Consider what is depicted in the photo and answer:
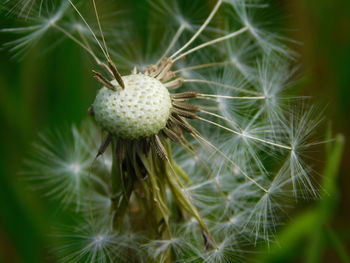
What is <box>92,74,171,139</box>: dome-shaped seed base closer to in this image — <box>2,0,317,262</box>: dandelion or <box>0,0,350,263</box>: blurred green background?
<box>2,0,317,262</box>: dandelion

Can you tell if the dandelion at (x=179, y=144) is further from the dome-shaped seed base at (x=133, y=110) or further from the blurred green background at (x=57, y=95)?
the blurred green background at (x=57, y=95)

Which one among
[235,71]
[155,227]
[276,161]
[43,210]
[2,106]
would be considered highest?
[2,106]

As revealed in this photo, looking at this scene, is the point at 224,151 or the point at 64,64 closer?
the point at 224,151

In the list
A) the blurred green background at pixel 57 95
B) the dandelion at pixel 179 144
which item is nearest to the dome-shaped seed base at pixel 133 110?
the dandelion at pixel 179 144

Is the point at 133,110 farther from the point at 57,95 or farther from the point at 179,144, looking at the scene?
the point at 57,95

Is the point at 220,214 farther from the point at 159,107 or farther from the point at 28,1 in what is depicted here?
the point at 28,1

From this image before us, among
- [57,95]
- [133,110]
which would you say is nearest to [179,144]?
[133,110]

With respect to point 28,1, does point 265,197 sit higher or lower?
lower

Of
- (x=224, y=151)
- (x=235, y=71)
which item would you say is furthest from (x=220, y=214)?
(x=235, y=71)
